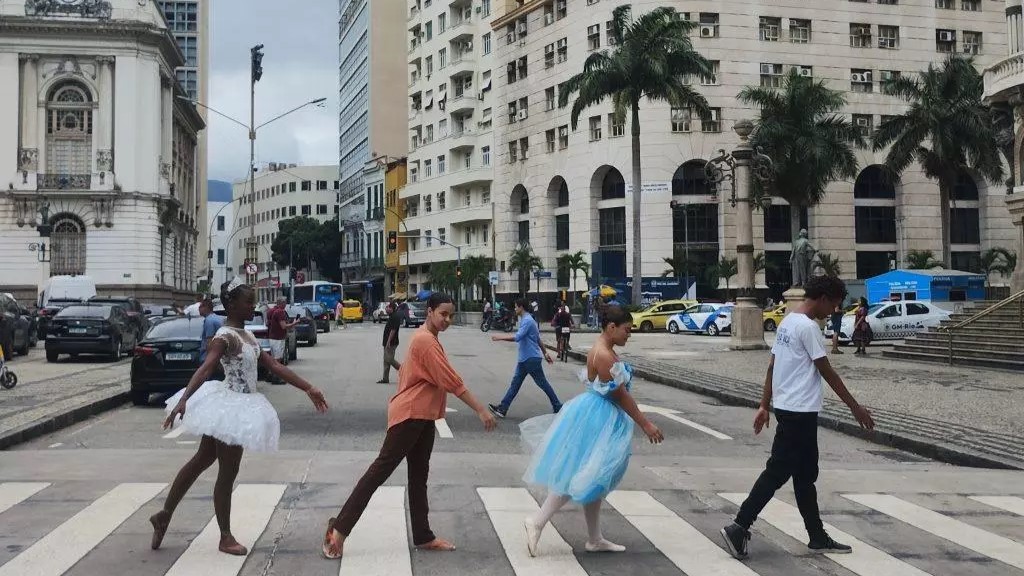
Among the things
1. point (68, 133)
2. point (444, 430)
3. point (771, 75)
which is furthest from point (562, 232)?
point (444, 430)

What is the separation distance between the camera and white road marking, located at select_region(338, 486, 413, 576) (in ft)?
18.6

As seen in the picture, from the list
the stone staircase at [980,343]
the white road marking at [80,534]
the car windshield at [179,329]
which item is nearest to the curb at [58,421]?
the car windshield at [179,329]

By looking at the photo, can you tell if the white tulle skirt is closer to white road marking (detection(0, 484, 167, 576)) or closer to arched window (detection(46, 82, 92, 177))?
white road marking (detection(0, 484, 167, 576))

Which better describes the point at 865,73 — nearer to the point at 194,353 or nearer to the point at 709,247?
the point at 709,247

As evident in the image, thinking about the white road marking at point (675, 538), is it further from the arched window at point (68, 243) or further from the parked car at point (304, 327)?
the arched window at point (68, 243)

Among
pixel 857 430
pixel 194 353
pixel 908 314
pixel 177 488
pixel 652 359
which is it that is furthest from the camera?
pixel 908 314

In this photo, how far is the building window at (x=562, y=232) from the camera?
64.4m

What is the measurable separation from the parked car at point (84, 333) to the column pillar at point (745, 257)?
1781cm

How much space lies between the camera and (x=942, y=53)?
61.1m

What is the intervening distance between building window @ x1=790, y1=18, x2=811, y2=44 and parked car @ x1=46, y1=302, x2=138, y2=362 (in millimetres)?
47611

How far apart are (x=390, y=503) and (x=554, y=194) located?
5835cm

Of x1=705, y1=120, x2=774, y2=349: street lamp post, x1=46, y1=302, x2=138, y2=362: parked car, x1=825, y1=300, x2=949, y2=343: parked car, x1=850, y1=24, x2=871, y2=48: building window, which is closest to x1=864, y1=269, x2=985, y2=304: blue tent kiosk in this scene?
x1=825, y1=300, x2=949, y2=343: parked car

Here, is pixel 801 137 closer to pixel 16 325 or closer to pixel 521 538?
pixel 16 325

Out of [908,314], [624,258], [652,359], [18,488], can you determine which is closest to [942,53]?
[624,258]
